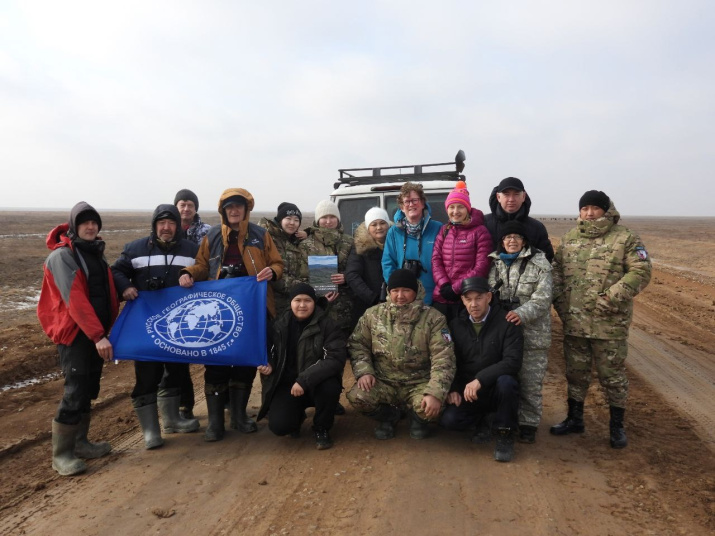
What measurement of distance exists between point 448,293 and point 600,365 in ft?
4.79

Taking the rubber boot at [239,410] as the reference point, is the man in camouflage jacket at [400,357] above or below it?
above

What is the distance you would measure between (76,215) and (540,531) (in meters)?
4.05

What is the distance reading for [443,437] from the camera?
460cm

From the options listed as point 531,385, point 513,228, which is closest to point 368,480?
point 531,385

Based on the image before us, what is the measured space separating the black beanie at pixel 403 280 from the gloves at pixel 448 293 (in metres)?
0.34

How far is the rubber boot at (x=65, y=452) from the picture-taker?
158 inches

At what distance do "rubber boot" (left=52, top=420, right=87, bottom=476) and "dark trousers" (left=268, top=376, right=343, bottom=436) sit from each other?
1536mm

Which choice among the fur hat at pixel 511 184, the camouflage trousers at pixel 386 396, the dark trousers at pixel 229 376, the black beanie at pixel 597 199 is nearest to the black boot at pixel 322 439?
the camouflage trousers at pixel 386 396

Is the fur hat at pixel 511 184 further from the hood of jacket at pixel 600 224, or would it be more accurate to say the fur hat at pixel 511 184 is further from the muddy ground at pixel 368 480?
the muddy ground at pixel 368 480

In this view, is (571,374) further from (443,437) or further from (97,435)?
(97,435)

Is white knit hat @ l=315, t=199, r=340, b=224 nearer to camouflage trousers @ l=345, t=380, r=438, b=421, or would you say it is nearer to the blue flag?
the blue flag

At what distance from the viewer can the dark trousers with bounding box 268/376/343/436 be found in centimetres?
446

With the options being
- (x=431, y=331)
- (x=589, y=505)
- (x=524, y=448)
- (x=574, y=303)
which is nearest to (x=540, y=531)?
(x=589, y=505)

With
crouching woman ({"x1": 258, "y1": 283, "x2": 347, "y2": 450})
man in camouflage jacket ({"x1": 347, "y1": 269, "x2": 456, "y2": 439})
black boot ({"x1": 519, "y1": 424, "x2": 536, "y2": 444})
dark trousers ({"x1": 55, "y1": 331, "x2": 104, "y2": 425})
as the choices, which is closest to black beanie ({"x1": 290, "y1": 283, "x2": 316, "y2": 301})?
crouching woman ({"x1": 258, "y1": 283, "x2": 347, "y2": 450})
